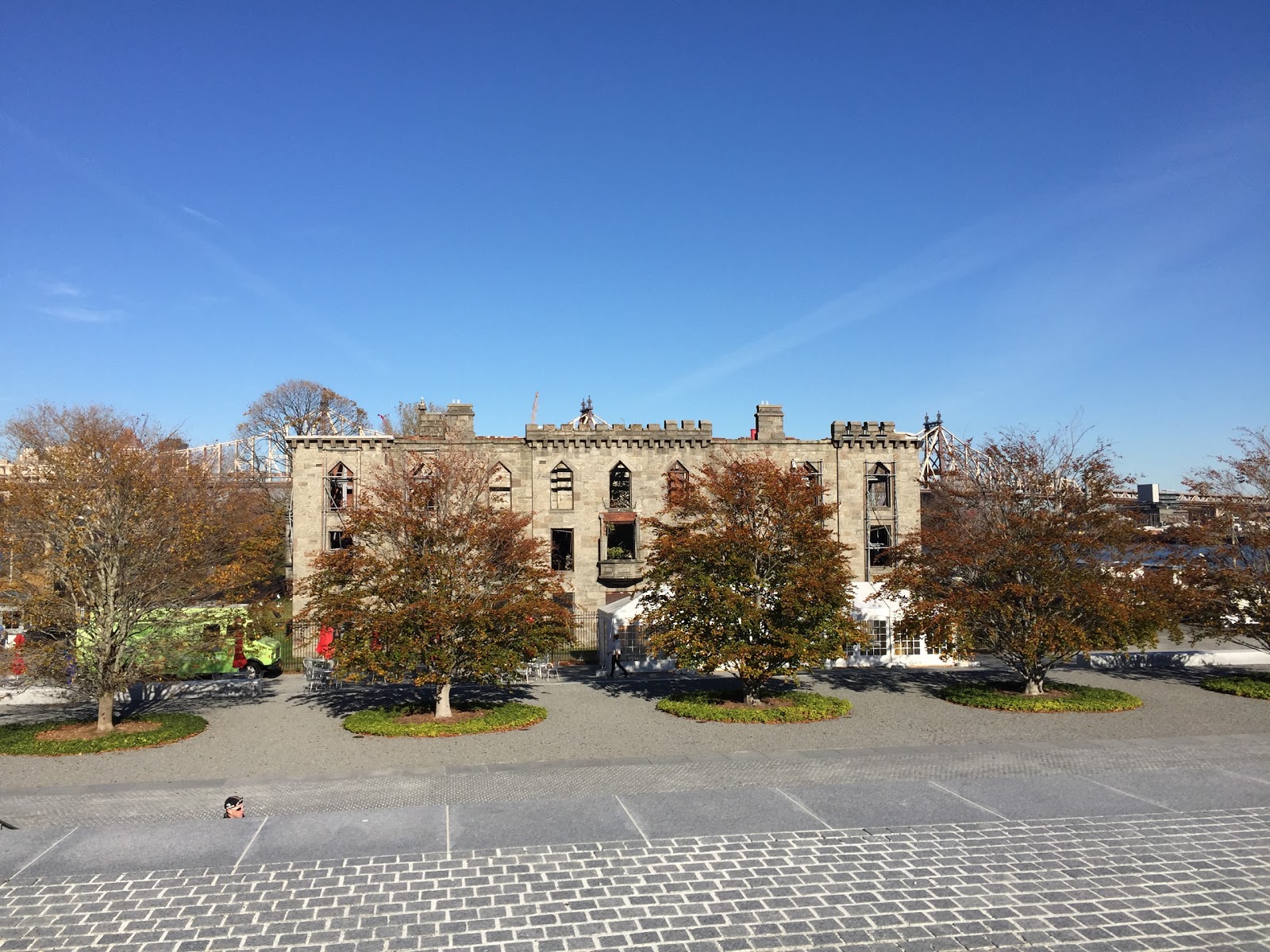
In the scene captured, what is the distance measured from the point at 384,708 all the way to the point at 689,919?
15799mm

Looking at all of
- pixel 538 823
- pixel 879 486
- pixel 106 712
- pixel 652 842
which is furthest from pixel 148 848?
pixel 879 486

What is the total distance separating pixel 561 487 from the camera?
137 feet

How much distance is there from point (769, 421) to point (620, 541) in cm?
973

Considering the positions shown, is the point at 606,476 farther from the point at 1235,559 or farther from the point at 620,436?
the point at 1235,559

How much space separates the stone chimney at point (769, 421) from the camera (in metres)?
42.7

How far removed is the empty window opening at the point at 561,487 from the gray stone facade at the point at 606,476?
5 centimetres

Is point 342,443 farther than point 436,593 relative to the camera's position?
Yes

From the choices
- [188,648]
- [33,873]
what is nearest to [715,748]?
[33,873]

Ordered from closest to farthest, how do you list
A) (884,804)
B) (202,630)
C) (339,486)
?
(884,804)
(202,630)
(339,486)

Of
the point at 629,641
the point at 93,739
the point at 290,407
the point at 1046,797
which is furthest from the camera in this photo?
the point at 290,407

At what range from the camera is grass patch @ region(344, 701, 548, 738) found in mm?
20047

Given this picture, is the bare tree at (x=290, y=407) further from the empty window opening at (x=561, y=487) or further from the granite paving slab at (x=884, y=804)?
the granite paving slab at (x=884, y=804)

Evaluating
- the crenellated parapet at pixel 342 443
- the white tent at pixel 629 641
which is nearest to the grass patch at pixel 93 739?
the white tent at pixel 629 641

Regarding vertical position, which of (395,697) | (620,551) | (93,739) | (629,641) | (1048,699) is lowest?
(395,697)
